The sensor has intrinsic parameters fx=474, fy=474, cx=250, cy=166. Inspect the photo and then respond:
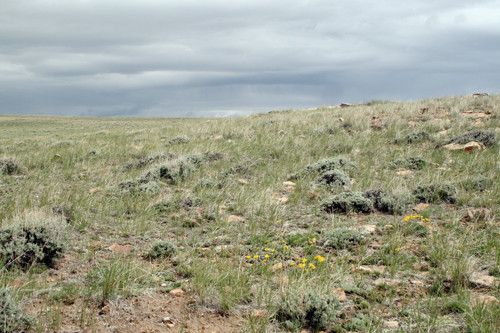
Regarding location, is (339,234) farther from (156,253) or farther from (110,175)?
(110,175)

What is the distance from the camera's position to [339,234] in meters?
6.18

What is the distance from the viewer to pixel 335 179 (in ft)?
30.7

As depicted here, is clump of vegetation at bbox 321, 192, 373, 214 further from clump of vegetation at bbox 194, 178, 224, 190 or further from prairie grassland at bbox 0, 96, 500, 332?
clump of vegetation at bbox 194, 178, 224, 190

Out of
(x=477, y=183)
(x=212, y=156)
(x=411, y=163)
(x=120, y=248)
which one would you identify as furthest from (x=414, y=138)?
(x=120, y=248)

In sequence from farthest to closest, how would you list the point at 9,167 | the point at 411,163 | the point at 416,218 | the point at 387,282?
1. the point at 9,167
2. the point at 411,163
3. the point at 416,218
4. the point at 387,282

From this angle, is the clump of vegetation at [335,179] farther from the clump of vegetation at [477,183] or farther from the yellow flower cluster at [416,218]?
the yellow flower cluster at [416,218]

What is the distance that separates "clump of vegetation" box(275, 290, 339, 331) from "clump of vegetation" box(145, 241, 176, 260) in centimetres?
199

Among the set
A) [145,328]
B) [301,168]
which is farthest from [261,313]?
[301,168]

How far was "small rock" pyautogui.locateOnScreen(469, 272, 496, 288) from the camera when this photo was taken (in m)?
4.76

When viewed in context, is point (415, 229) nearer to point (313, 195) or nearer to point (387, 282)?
point (387, 282)

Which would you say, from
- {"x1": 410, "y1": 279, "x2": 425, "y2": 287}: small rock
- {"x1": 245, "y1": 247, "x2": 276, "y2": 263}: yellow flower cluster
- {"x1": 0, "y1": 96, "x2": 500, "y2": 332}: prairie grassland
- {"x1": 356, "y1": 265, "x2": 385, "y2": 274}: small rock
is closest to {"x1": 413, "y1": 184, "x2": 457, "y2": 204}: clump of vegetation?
{"x1": 0, "y1": 96, "x2": 500, "y2": 332}: prairie grassland

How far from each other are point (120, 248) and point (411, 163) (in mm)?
7116

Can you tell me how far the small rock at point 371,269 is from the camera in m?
5.25

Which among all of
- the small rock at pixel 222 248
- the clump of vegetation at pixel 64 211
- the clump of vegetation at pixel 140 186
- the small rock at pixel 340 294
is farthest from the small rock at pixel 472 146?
the clump of vegetation at pixel 64 211
